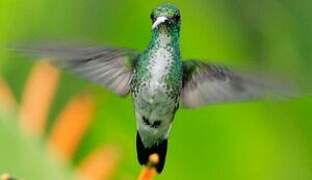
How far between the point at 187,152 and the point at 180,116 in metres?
0.09

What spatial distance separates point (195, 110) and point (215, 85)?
1.01 ft

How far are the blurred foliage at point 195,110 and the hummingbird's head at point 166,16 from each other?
0.22 metres

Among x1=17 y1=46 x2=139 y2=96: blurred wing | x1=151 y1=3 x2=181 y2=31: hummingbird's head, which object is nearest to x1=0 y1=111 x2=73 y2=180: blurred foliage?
x1=17 y1=46 x2=139 y2=96: blurred wing

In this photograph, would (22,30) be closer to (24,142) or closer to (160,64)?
(160,64)

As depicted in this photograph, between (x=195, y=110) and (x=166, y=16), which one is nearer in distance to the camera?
(x=166, y=16)

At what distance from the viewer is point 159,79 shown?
1450 millimetres

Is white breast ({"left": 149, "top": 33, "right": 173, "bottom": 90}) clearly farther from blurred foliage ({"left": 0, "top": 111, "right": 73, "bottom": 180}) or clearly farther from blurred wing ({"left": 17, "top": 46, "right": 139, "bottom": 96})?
blurred foliage ({"left": 0, "top": 111, "right": 73, "bottom": 180})

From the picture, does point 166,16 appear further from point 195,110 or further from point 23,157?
point 195,110

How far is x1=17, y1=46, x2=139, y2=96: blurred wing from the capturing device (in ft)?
4.64

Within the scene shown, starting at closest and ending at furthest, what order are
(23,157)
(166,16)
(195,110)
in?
(23,157) → (166,16) → (195,110)

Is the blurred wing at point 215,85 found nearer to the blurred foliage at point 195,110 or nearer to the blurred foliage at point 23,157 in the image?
the blurred foliage at point 195,110

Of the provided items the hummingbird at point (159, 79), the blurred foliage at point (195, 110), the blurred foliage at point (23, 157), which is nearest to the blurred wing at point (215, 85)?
the hummingbird at point (159, 79)

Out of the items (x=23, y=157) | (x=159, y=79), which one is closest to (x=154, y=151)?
(x=159, y=79)

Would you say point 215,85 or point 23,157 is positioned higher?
point 215,85
